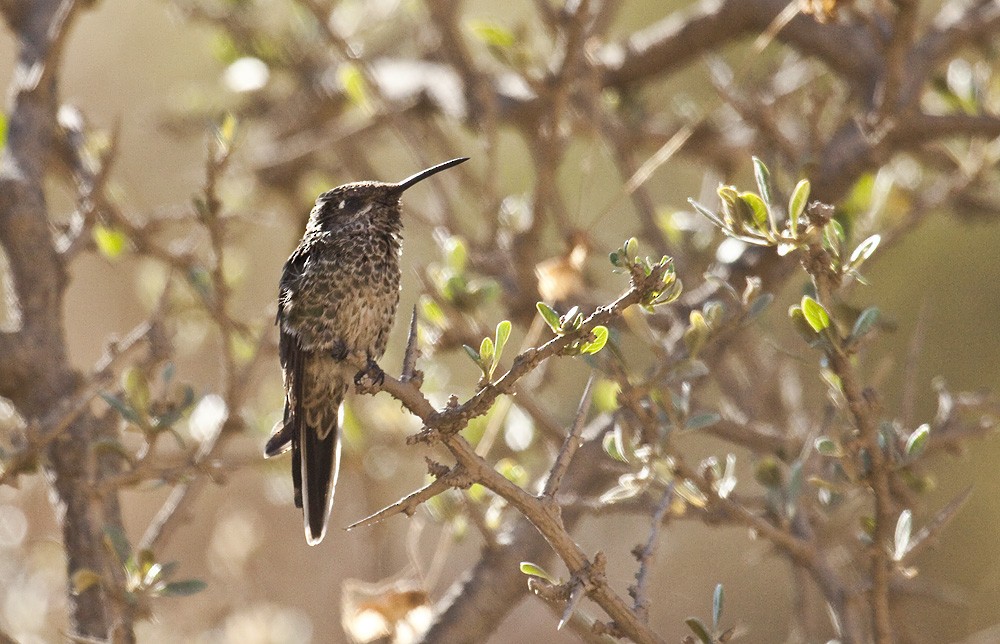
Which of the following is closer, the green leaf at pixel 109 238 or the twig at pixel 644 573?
the twig at pixel 644 573

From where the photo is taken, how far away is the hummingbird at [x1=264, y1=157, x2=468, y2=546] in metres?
3.02

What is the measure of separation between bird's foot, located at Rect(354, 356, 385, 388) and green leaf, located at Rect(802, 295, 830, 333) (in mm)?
859

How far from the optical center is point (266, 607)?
434 cm

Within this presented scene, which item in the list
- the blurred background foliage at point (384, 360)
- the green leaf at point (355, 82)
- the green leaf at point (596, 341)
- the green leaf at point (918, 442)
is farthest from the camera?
the blurred background foliage at point (384, 360)

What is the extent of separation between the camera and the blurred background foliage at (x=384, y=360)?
4.03 metres

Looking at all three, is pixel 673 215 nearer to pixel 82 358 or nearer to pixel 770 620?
pixel 770 620

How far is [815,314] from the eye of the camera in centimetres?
203

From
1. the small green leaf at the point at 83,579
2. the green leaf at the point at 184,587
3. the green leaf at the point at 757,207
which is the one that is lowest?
the green leaf at the point at 184,587

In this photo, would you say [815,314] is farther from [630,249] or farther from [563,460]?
[563,460]

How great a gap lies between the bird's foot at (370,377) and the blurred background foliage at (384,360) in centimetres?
30

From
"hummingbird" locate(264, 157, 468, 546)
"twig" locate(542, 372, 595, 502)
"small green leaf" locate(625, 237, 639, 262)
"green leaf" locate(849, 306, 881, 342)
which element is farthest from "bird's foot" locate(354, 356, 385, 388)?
"green leaf" locate(849, 306, 881, 342)

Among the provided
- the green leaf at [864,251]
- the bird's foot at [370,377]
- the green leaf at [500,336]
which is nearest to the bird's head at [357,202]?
the bird's foot at [370,377]

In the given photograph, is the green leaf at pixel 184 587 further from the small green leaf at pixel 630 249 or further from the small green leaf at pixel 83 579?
the small green leaf at pixel 630 249

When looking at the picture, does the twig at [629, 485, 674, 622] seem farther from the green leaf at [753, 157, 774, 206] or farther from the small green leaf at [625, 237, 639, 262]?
the green leaf at [753, 157, 774, 206]
